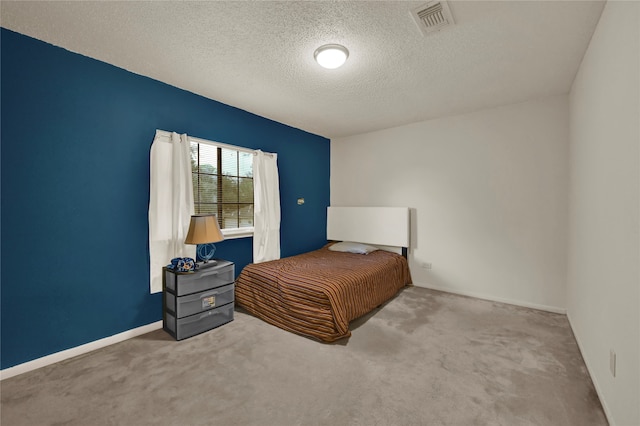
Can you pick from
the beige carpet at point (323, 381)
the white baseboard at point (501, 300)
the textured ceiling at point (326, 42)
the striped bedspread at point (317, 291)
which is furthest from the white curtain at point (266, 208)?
the white baseboard at point (501, 300)

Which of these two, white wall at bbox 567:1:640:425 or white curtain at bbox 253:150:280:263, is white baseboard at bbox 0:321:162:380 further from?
white wall at bbox 567:1:640:425

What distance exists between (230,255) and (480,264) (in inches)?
129

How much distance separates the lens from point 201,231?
263 centimetres

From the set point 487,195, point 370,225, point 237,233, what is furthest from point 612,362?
point 237,233

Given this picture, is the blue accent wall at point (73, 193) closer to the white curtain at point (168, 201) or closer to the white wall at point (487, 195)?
the white curtain at point (168, 201)

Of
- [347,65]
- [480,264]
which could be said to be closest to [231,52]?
[347,65]

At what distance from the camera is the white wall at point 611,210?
1.29m

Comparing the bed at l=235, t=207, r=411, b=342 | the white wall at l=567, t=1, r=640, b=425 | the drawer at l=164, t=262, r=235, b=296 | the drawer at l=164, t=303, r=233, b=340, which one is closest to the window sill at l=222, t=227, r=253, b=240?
the bed at l=235, t=207, r=411, b=342

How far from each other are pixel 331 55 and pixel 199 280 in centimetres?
233

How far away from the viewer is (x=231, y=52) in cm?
219

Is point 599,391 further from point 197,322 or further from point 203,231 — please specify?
point 203,231

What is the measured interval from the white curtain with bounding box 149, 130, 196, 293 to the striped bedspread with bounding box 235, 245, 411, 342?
2.67 feet

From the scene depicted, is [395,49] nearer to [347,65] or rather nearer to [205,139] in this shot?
[347,65]

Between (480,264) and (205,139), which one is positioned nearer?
(205,139)
